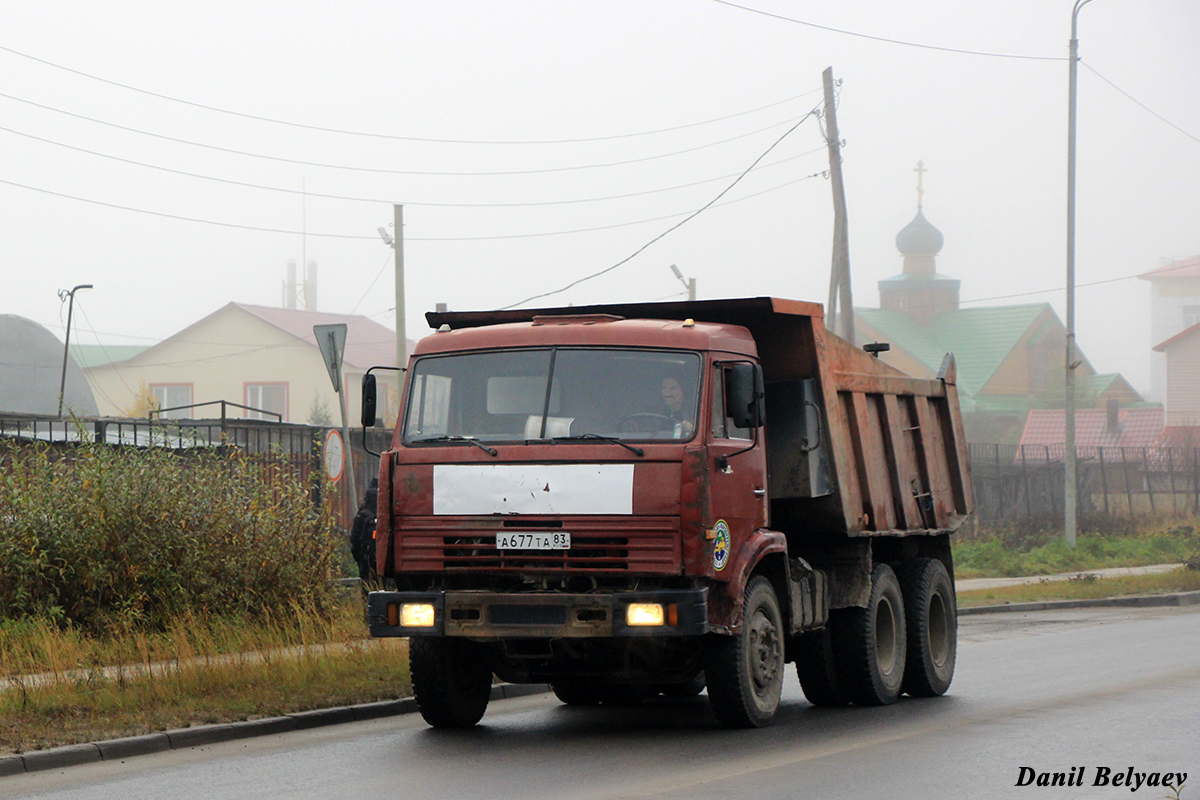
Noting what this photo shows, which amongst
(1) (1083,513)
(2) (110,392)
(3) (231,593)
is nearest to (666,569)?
(3) (231,593)

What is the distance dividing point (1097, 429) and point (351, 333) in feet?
127

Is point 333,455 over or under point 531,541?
over

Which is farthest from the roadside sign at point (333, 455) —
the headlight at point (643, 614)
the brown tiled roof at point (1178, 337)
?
the brown tiled roof at point (1178, 337)

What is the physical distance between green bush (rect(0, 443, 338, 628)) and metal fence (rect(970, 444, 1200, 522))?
26.9 metres

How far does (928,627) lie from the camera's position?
12938mm

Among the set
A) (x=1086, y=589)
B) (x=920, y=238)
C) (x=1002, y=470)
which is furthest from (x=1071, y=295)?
(x=920, y=238)

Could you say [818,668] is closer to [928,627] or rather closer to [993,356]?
[928,627]

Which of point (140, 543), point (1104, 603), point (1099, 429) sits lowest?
point (1104, 603)

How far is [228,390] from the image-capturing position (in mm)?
77812

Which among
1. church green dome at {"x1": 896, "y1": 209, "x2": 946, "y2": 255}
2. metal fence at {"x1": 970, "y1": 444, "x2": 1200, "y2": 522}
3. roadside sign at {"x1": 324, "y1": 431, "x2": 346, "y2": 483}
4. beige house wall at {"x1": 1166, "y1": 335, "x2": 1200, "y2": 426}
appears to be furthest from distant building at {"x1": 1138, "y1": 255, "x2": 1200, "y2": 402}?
roadside sign at {"x1": 324, "y1": 431, "x2": 346, "y2": 483}

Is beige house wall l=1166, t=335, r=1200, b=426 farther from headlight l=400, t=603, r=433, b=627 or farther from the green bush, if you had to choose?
headlight l=400, t=603, r=433, b=627

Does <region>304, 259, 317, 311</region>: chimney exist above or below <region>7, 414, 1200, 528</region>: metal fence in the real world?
above

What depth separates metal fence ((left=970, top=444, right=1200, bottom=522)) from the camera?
129 feet

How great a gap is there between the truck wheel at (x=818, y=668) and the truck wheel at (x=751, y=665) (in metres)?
1.40
